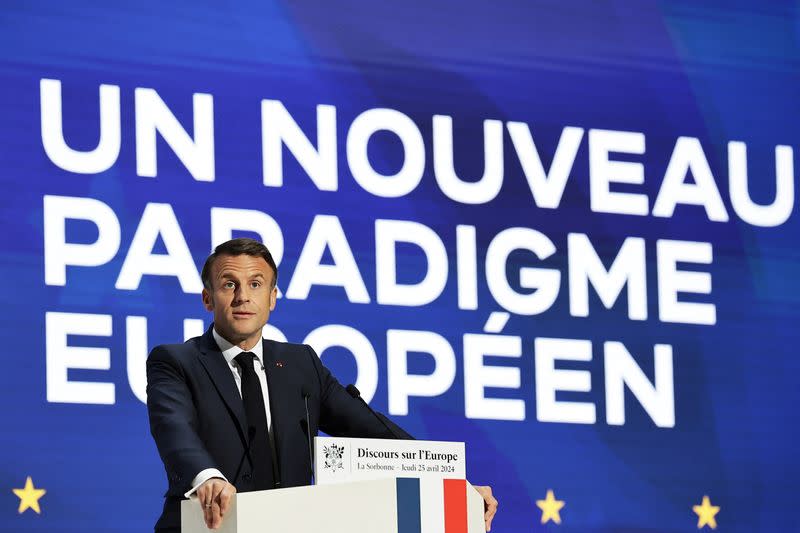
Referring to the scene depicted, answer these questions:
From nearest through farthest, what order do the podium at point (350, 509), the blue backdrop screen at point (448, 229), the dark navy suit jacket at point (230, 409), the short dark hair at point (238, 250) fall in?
1. the podium at point (350, 509)
2. the dark navy suit jacket at point (230, 409)
3. the short dark hair at point (238, 250)
4. the blue backdrop screen at point (448, 229)

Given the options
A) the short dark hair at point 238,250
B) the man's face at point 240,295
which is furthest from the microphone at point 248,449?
the short dark hair at point 238,250

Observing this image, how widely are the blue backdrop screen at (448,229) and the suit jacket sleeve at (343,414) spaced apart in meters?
1.47

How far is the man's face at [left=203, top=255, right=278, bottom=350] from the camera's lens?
143 inches

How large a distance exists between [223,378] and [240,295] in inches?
7.4

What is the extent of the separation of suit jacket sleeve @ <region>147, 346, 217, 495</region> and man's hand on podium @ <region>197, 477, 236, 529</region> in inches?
3.7

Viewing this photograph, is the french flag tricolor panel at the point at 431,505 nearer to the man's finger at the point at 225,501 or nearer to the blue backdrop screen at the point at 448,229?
the man's finger at the point at 225,501

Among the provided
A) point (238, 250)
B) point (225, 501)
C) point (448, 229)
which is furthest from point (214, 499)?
point (448, 229)

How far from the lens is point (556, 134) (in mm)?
6051

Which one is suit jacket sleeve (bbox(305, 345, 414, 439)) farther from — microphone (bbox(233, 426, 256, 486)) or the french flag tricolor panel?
the french flag tricolor panel

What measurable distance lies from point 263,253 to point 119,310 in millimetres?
1551

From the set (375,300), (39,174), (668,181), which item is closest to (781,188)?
(668,181)

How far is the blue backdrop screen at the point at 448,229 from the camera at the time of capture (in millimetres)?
5113

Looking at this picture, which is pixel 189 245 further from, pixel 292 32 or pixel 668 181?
pixel 668 181

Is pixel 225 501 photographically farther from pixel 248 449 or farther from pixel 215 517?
→ pixel 248 449
